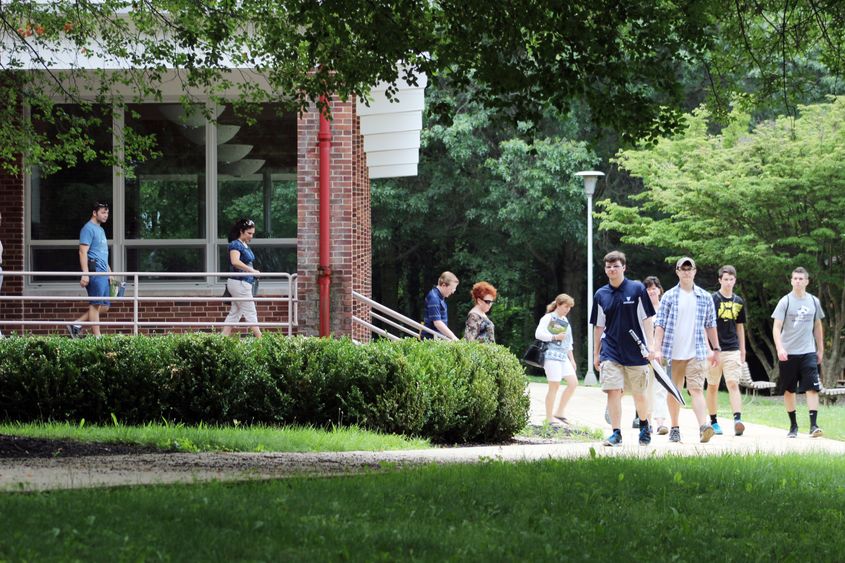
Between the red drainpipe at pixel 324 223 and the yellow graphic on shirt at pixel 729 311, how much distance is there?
4.35 meters

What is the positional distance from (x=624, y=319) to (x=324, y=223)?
4.41m

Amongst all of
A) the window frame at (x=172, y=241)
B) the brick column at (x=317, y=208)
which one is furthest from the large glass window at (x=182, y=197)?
the brick column at (x=317, y=208)

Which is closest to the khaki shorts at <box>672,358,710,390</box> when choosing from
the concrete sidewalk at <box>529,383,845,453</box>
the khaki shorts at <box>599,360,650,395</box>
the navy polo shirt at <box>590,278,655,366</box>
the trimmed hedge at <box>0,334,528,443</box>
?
the concrete sidewalk at <box>529,383,845,453</box>

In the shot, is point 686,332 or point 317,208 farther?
point 317,208

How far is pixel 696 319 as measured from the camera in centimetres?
1262

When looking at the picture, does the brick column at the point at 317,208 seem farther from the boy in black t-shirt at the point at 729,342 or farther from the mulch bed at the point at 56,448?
the mulch bed at the point at 56,448

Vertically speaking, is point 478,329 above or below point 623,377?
above

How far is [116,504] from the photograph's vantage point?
21.3 ft

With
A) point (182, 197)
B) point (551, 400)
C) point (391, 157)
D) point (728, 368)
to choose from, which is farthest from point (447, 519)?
point (391, 157)

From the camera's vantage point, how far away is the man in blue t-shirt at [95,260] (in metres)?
15.1

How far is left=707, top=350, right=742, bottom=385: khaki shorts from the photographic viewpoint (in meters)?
13.8

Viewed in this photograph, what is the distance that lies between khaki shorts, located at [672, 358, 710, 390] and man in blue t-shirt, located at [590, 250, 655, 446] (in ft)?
2.62

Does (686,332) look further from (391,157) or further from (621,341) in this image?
(391,157)

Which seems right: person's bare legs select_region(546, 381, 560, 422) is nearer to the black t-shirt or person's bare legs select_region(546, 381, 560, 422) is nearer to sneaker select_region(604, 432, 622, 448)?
the black t-shirt
